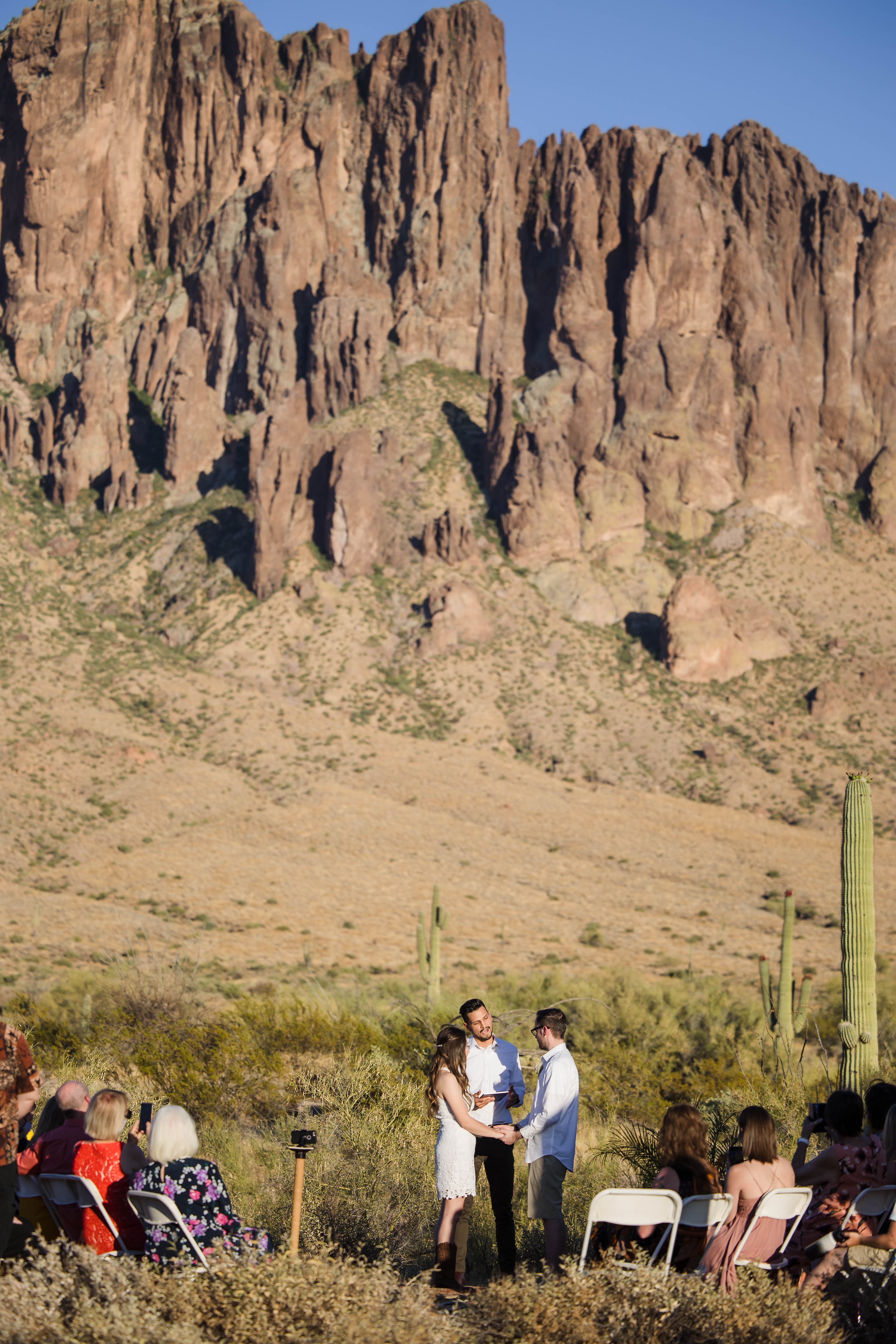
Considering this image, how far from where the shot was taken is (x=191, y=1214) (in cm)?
509

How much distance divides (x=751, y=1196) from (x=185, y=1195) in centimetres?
284

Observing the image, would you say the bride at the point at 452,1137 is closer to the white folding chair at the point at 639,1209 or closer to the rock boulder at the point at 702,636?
the white folding chair at the point at 639,1209

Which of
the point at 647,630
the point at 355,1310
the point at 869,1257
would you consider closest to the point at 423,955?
the point at 869,1257

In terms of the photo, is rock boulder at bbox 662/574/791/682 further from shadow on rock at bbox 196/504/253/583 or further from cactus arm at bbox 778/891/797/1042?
cactus arm at bbox 778/891/797/1042

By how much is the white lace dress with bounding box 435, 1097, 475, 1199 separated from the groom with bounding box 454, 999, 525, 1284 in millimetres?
158

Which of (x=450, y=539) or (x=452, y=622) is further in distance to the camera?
(x=450, y=539)

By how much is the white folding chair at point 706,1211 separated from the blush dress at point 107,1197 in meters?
2.71

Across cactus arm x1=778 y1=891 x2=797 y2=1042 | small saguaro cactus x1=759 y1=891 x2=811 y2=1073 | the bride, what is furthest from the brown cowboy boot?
cactus arm x1=778 y1=891 x2=797 y2=1042

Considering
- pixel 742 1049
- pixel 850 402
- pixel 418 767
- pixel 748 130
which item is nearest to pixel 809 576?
pixel 850 402

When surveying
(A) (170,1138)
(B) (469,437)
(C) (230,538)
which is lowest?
(A) (170,1138)

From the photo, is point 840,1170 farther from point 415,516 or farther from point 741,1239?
point 415,516

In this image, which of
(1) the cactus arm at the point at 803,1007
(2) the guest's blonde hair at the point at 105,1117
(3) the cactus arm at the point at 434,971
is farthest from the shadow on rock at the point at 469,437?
(2) the guest's blonde hair at the point at 105,1117

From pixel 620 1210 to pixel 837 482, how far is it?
68144mm

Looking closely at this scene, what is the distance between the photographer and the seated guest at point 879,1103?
6012 mm
